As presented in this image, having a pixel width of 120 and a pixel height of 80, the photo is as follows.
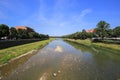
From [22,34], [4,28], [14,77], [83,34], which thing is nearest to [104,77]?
[14,77]

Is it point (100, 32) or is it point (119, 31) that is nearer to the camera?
point (100, 32)

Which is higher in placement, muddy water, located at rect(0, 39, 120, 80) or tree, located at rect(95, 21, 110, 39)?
tree, located at rect(95, 21, 110, 39)

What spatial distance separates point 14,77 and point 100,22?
216 ft

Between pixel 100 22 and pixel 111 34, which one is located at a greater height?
pixel 100 22

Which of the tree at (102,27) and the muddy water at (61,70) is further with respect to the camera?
the tree at (102,27)

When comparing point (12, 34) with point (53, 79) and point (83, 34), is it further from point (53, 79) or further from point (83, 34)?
point (53, 79)

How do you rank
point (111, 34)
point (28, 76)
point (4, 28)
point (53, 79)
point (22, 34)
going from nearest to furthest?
point (53, 79) → point (28, 76) → point (4, 28) → point (22, 34) → point (111, 34)

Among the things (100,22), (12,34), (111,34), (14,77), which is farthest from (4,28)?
(111,34)

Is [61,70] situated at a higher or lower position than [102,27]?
lower

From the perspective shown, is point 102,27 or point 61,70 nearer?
point 61,70

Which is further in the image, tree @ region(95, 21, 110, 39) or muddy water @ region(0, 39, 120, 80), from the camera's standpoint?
tree @ region(95, 21, 110, 39)

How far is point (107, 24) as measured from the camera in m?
71.2

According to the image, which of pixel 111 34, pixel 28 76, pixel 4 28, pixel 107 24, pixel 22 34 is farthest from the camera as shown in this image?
pixel 111 34

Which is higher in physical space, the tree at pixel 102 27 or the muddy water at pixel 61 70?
the tree at pixel 102 27
